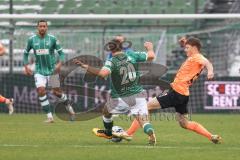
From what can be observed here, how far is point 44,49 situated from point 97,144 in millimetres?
6196

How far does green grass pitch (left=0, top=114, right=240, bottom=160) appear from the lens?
446 inches

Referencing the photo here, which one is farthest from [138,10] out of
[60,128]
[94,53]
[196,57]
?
[196,57]

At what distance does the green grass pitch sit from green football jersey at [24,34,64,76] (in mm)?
1356

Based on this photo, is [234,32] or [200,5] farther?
[200,5]

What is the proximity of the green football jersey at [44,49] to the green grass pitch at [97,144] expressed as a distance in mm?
1356

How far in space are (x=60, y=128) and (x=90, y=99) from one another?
6.02 meters

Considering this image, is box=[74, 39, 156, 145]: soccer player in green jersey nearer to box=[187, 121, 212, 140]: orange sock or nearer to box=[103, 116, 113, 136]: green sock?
box=[103, 116, 113, 136]: green sock

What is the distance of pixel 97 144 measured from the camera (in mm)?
13141

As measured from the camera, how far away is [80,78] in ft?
74.4

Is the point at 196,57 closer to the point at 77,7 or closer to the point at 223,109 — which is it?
the point at 223,109

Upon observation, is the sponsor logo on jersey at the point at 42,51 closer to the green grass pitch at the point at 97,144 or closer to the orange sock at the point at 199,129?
the green grass pitch at the point at 97,144

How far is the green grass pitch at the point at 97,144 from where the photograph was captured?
37.2 feet

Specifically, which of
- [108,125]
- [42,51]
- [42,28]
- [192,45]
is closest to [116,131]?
[108,125]

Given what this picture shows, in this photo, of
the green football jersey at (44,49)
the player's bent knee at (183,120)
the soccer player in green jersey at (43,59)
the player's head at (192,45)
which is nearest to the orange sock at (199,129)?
the player's bent knee at (183,120)
